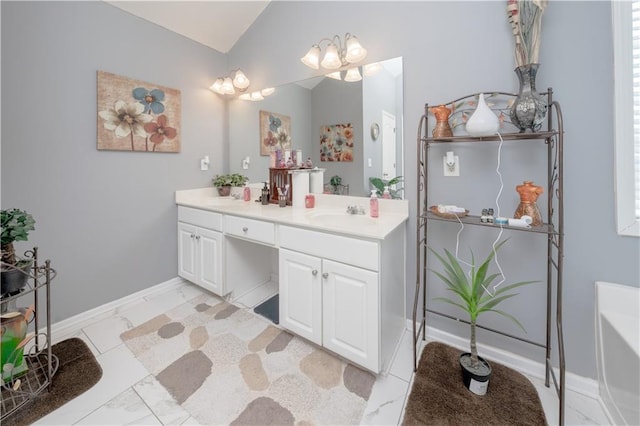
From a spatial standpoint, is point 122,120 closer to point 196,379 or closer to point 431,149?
point 196,379

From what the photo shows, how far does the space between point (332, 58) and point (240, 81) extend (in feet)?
3.35

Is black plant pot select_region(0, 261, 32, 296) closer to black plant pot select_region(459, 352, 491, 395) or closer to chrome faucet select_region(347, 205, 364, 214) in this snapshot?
chrome faucet select_region(347, 205, 364, 214)

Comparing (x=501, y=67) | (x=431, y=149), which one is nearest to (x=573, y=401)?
(x=431, y=149)

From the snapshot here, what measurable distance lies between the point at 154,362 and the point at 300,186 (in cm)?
148

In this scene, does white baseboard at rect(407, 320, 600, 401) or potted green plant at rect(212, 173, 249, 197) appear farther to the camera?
potted green plant at rect(212, 173, 249, 197)

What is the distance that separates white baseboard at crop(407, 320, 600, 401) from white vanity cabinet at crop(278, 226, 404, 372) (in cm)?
29

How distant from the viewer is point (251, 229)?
1871 millimetres

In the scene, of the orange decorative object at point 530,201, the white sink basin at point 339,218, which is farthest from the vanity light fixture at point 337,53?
the orange decorative object at point 530,201

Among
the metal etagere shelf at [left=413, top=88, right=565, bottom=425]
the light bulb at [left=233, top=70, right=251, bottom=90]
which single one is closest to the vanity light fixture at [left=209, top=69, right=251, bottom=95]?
the light bulb at [left=233, top=70, right=251, bottom=90]

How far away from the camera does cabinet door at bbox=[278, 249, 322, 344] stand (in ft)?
5.09

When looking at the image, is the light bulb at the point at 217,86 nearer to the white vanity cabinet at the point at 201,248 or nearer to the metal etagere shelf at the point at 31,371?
the white vanity cabinet at the point at 201,248

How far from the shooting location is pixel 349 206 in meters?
1.99

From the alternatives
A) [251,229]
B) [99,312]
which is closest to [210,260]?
[251,229]

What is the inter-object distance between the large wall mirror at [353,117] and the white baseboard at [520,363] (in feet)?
3.55
